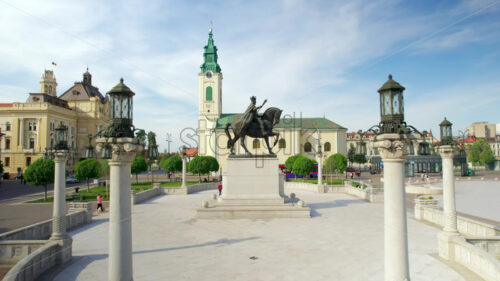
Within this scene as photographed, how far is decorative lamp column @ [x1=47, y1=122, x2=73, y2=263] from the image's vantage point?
9594 mm

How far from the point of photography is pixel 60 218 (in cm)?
999

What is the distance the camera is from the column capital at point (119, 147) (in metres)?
6.09

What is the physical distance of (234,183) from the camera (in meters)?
17.8

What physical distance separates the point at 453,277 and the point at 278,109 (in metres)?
13.2

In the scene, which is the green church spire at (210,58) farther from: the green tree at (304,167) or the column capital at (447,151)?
the column capital at (447,151)

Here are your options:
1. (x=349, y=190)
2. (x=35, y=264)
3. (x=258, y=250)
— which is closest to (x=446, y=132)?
(x=258, y=250)

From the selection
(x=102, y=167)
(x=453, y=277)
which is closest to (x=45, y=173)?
(x=102, y=167)

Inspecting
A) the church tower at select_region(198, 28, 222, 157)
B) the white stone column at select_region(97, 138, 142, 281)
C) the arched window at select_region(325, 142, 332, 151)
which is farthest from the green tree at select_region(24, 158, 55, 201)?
the arched window at select_region(325, 142, 332, 151)

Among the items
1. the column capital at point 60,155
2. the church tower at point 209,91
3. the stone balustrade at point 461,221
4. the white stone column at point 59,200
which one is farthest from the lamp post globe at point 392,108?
the church tower at point 209,91

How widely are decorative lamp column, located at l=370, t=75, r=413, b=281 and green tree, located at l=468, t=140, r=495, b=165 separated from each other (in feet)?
282

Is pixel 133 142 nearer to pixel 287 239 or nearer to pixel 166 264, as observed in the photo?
pixel 166 264

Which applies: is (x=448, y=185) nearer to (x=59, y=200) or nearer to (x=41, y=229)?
(x=59, y=200)

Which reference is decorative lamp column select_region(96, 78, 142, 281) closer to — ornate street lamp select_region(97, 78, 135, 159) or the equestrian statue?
ornate street lamp select_region(97, 78, 135, 159)

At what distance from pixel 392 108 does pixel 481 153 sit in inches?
3441
